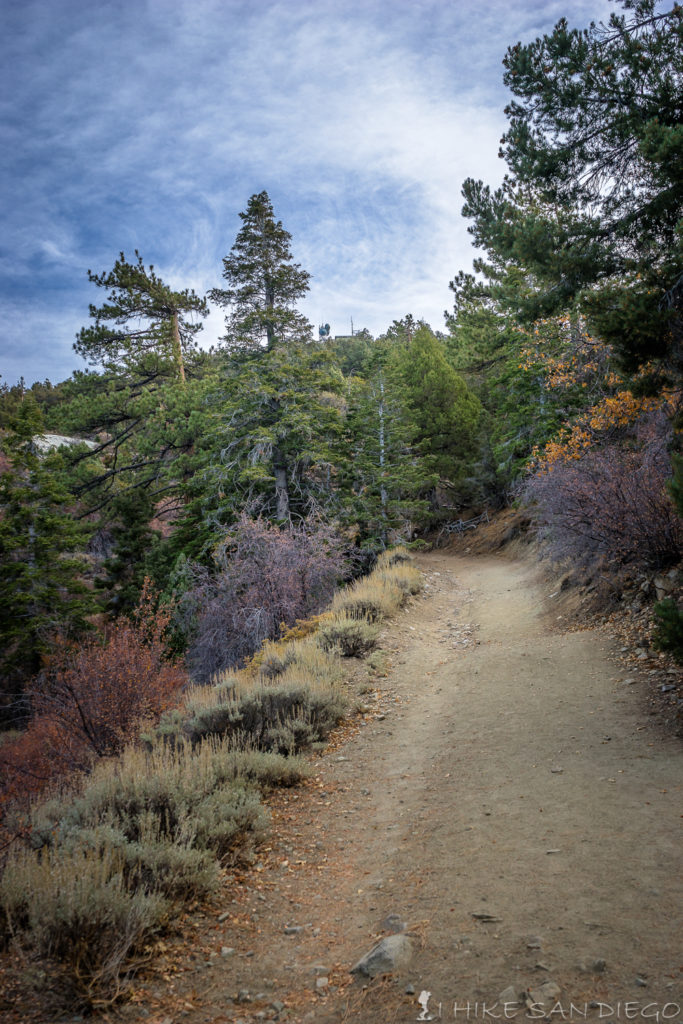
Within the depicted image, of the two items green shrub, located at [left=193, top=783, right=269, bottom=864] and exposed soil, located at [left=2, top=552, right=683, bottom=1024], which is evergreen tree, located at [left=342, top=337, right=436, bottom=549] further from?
green shrub, located at [left=193, top=783, right=269, bottom=864]

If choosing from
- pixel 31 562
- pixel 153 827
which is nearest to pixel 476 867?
pixel 153 827

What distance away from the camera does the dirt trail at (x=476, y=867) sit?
8.77ft

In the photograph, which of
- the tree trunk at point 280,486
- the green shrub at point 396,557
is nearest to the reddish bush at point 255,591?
the tree trunk at point 280,486

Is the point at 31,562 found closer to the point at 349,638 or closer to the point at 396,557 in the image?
the point at 396,557

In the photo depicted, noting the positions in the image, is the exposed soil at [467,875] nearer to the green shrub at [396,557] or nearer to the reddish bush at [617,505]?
the reddish bush at [617,505]

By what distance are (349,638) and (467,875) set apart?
5.80m

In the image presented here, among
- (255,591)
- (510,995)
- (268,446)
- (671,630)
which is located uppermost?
(268,446)

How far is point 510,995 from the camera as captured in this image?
98.0 inches

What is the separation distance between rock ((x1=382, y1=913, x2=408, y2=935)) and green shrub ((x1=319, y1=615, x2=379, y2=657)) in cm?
575

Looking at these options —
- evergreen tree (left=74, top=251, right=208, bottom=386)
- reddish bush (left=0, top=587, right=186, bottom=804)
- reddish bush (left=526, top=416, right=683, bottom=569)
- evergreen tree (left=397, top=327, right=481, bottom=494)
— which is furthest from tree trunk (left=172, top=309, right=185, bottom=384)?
reddish bush (left=526, top=416, right=683, bottom=569)

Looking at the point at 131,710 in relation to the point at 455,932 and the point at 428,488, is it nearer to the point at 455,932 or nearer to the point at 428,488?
the point at 455,932

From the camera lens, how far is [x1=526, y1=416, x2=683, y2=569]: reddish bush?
295 inches

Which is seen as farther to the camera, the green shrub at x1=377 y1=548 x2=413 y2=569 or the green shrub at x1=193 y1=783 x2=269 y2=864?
the green shrub at x1=377 y1=548 x2=413 y2=569

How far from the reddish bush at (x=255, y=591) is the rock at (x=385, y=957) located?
9.61m
